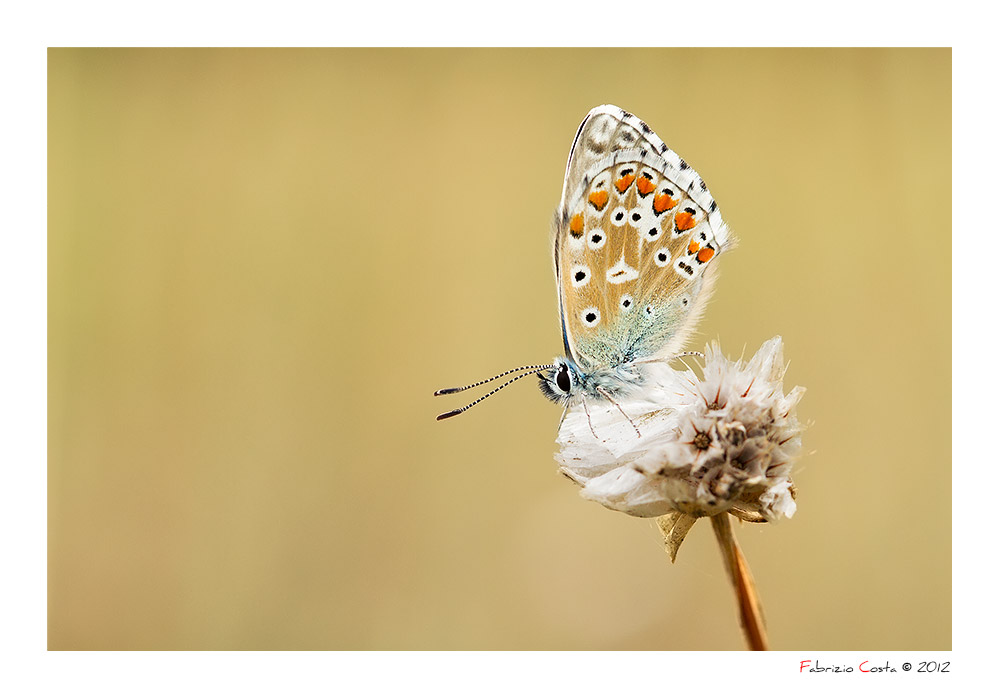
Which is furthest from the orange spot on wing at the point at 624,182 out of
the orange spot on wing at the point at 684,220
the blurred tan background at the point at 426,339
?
the blurred tan background at the point at 426,339

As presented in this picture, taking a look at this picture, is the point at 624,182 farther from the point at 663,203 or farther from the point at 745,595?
the point at 745,595

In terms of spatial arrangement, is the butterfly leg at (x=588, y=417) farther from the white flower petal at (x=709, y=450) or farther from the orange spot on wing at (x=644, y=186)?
the orange spot on wing at (x=644, y=186)

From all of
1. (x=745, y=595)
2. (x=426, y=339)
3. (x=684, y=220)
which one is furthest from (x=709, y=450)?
(x=426, y=339)

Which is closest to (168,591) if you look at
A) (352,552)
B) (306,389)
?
(352,552)

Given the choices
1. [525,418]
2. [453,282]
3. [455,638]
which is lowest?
[455,638]

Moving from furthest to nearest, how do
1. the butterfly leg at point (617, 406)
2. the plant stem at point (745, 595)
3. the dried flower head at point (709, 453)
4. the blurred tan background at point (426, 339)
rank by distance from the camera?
1. the blurred tan background at point (426, 339)
2. the butterfly leg at point (617, 406)
3. the dried flower head at point (709, 453)
4. the plant stem at point (745, 595)

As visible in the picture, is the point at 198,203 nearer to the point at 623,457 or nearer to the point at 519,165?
the point at 519,165
